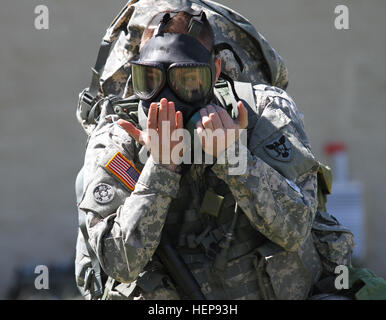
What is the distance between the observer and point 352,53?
20.8 feet

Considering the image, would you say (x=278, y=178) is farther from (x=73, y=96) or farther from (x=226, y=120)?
(x=73, y=96)

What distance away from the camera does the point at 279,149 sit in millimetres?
2668

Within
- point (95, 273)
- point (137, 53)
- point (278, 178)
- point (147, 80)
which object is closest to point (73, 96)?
point (137, 53)

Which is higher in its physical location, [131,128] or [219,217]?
[131,128]

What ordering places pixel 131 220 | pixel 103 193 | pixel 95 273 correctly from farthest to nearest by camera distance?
pixel 95 273, pixel 103 193, pixel 131 220

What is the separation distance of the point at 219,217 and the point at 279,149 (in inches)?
13.3

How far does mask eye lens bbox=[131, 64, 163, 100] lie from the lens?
248 cm

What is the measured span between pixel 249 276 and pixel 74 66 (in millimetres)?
4093

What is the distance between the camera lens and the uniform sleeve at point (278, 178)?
2471 millimetres

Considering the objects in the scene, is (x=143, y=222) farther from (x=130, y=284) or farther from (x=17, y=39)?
(x=17, y=39)

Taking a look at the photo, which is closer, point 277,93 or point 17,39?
point 277,93

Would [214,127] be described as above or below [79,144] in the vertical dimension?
above

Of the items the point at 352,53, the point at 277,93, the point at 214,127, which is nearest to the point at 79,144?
the point at 352,53
